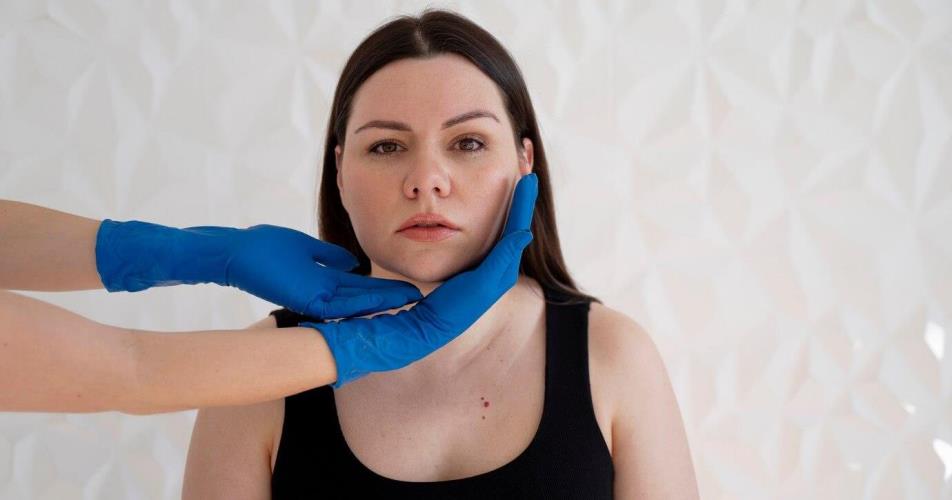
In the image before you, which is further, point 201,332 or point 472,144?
point 472,144

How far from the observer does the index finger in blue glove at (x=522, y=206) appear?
149 centimetres

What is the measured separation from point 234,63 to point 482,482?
1202 millimetres

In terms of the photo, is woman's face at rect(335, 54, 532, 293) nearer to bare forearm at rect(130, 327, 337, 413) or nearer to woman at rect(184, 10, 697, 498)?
woman at rect(184, 10, 697, 498)

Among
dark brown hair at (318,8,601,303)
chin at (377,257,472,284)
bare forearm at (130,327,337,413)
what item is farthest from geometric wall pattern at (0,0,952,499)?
bare forearm at (130,327,337,413)

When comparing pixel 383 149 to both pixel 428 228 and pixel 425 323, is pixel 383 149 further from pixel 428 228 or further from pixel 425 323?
pixel 425 323

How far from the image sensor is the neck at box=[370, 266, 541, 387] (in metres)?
1.63

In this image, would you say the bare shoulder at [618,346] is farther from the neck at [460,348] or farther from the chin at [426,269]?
the chin at [426,269]

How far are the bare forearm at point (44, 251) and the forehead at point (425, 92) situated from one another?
47 cm

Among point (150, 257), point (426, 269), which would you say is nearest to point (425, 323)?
point (426, 269)

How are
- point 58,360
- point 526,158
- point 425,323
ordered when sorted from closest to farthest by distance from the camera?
point 58,360 < point 425,323 < point 526,158

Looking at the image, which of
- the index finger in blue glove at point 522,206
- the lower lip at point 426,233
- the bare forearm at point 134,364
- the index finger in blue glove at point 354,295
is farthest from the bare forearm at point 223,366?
the index finger in blue glove at point 522,206

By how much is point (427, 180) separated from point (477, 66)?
25 centimetres

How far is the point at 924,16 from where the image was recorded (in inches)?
88.8

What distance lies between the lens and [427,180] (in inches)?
57.3
